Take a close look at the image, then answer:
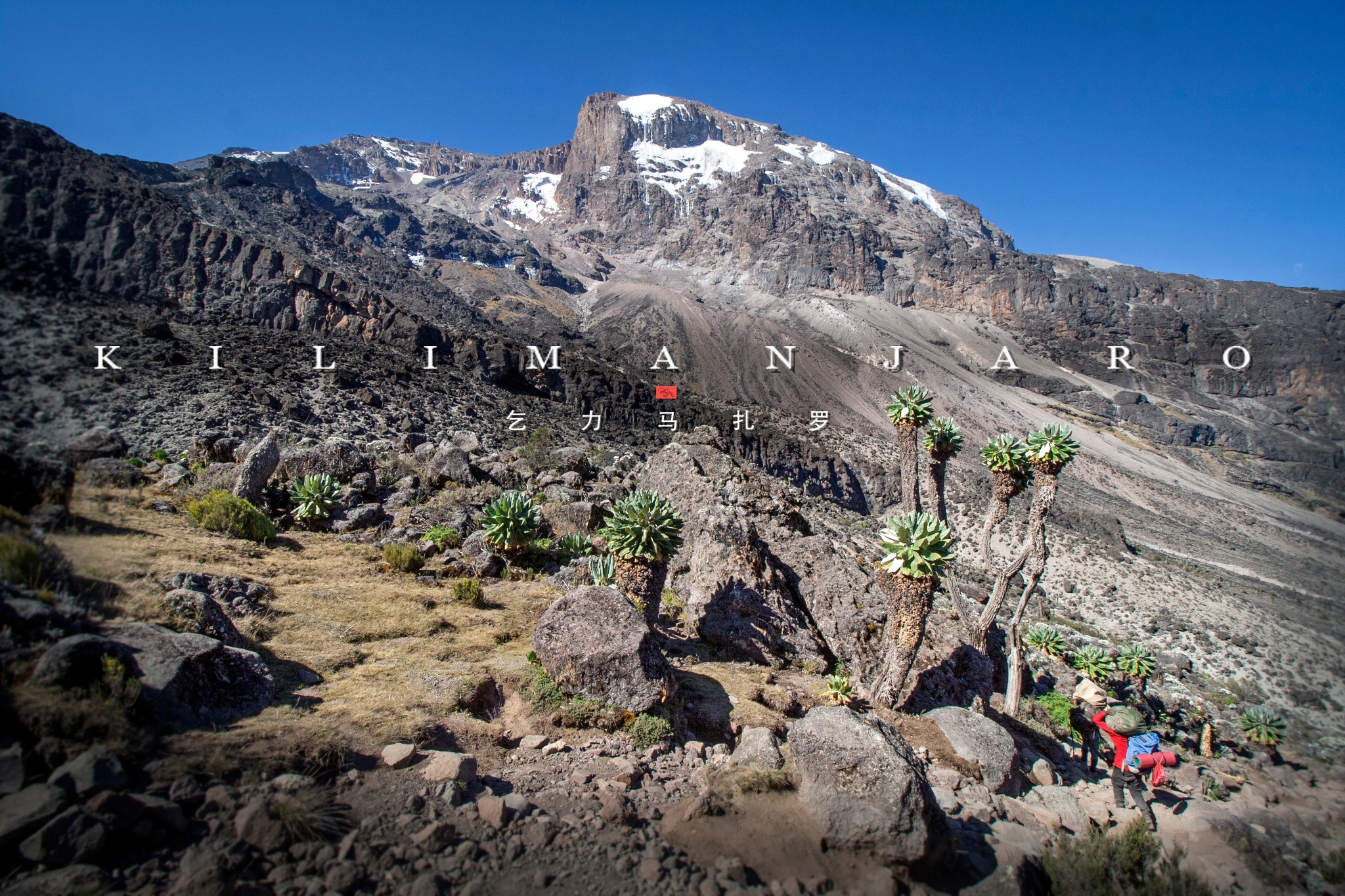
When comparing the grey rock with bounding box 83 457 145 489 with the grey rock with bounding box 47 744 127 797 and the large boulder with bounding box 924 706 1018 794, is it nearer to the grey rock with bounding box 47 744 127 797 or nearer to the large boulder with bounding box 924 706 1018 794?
the grey rock with bounding box 47 744 127 797

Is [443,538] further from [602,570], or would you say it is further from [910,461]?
[910,461]

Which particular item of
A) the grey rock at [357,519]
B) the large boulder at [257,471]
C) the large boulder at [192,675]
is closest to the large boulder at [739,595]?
the large boulder at [192,675]

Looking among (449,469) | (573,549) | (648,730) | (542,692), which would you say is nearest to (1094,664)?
(573,549)

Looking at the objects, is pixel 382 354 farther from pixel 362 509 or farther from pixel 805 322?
pixel 805 322

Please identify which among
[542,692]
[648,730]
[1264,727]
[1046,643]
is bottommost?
[1264,727]

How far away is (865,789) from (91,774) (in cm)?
576

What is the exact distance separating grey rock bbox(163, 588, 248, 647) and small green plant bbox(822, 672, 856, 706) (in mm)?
8453

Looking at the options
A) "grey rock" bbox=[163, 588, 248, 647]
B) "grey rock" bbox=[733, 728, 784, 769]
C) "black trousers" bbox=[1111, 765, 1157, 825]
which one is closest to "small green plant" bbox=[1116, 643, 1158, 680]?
"black trousers" bbox=[1111, 765, 1157, 825]

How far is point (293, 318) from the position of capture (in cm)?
3844

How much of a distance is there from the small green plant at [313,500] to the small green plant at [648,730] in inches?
429

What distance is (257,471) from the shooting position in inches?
552

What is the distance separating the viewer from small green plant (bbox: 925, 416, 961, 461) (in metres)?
14.4

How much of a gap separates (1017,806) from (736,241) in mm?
151029

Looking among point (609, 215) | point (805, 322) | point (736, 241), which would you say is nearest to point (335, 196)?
point (609, 215)
